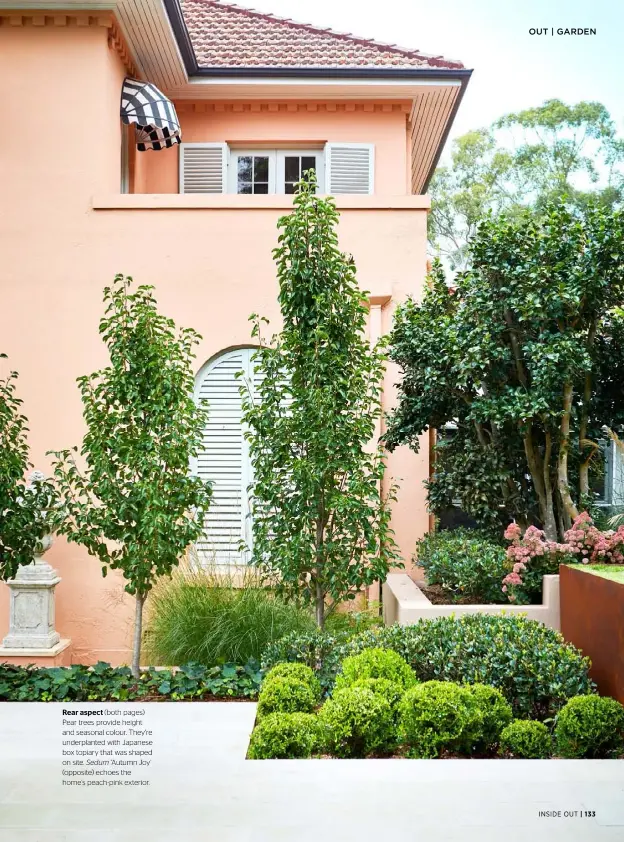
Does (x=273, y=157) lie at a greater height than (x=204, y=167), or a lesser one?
greater

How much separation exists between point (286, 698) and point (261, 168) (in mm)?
8187

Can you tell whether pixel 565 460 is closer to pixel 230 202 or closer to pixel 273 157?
pixel 230 202

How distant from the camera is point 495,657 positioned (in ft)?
17.0

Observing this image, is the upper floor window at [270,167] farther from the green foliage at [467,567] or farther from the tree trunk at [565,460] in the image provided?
the green foliage at [467,567]

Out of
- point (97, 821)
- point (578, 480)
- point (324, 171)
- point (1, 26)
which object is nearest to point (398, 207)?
point (324, 171)

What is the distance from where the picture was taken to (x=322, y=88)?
34.9 feet

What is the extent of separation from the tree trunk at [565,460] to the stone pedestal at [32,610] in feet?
15.1

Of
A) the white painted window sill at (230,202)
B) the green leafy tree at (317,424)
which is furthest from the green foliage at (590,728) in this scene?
the white painted window sill at (230,202)

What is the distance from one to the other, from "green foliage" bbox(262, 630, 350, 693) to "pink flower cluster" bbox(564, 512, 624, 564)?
7.40ft

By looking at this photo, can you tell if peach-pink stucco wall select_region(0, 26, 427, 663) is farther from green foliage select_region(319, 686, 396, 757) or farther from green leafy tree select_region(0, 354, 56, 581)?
green foliage select_region(319, 686, 396, 757)

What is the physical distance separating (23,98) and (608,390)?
22.2 ft

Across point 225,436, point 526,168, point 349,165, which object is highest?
point 526,168

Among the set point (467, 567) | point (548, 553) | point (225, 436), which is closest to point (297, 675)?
point (467, 567)

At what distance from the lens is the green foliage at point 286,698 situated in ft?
16.1
